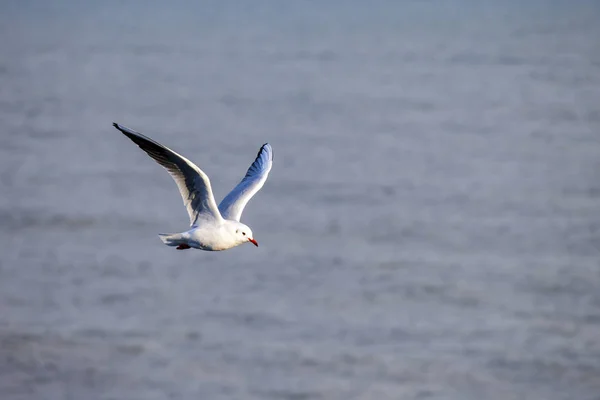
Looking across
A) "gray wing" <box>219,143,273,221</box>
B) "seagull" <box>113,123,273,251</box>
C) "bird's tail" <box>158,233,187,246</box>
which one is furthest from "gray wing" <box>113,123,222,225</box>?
"gray wing" <box>219,143,273,221</box>

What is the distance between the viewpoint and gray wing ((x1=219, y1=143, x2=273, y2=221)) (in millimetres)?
14078

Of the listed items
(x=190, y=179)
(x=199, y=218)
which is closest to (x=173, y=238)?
(x=199, y=218)

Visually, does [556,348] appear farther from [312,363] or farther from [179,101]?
[179,101]

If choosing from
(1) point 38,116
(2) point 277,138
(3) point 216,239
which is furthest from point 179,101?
(3) point 216,239

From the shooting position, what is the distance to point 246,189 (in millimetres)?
14492

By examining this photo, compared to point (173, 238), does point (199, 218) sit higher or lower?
higher

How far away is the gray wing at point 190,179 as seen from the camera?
12188 mm

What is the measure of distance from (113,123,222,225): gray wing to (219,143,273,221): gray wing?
897 mm

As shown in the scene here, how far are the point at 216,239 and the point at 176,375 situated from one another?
152 inches

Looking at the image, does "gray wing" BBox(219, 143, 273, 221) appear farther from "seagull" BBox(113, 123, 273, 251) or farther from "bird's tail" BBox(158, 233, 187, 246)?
"bird's tail" BBox(158, 233, 187, 246)

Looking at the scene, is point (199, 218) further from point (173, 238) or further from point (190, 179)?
point (190, 179)

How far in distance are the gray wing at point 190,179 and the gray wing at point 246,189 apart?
0.90m

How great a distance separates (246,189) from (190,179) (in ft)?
5.84

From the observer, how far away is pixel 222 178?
74.5ft
